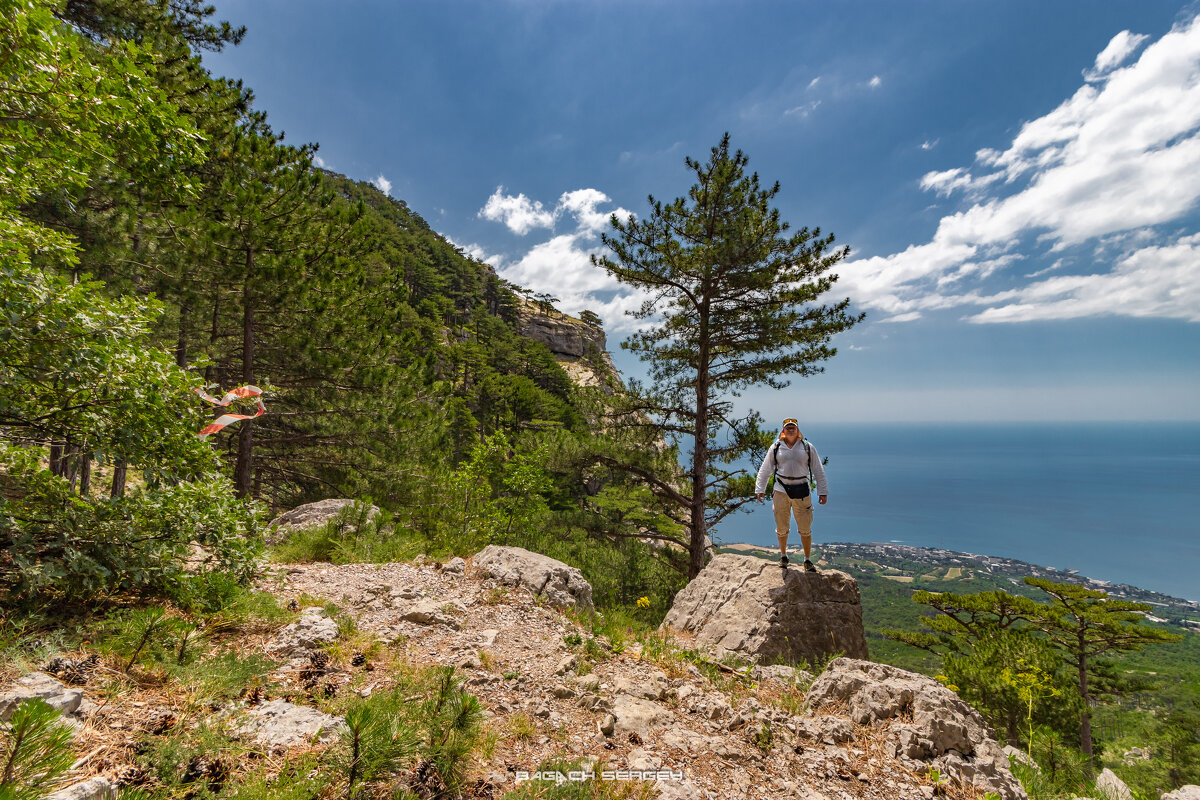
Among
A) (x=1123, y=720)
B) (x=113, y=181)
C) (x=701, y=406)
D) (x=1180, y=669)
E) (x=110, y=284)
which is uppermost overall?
(x=113, y=181)

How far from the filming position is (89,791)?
5.36ft

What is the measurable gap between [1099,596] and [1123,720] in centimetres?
3328

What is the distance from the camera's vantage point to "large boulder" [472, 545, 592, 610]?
227 inches

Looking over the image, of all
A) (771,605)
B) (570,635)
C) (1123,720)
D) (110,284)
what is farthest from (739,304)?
(1123,720)

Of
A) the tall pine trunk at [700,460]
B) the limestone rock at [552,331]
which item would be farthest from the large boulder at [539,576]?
the limestone rock at [552,331]

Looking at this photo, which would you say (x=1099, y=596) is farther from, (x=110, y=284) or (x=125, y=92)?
(x=110, y=284)

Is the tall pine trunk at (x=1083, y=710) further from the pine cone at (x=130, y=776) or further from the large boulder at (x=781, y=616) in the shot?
the pine cone at (x=130, y=776)

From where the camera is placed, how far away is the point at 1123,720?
3531cm

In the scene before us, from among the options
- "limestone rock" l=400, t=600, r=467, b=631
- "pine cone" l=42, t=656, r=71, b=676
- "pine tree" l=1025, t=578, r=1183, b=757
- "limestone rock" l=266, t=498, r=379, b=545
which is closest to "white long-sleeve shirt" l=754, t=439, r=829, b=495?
"limestone rock" l=400, t=600, r=467, b=631

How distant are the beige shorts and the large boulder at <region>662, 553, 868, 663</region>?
2.57 feet

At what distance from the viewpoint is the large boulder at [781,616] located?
6.33 m

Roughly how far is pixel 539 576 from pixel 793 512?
4.01 m

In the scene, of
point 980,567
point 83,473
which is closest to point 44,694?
point 83,473

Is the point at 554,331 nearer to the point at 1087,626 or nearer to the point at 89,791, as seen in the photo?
the point at 1087,626
